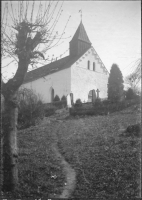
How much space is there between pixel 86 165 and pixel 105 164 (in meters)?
0.80

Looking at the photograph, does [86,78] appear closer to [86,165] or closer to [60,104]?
[60,104]

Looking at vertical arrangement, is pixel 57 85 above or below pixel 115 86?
above

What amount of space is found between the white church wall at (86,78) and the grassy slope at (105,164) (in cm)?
1202

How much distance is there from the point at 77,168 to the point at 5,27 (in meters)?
5.75

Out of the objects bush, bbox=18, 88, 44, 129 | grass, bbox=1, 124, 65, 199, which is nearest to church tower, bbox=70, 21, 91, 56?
bush, bbox=18, 88, 44, 129

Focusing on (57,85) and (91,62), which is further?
(91,62)

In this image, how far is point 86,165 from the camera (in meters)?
7.62

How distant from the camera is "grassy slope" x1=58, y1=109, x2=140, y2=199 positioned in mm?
5633

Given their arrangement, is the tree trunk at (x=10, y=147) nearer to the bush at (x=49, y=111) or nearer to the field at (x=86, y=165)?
the field at (x=86, y=165)

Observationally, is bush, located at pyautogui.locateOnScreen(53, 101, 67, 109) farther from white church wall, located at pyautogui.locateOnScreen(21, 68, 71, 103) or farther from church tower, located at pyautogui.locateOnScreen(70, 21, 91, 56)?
church tower, located at pyautogui.locateOnScreen(70, 21, 91, 56)

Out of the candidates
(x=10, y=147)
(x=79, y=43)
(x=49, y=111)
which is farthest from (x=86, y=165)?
(x=79, y=43)

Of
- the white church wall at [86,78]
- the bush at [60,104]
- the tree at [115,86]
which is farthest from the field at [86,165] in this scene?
the white church wall at [86,78]

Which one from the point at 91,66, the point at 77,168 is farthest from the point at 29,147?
the point at 91,66

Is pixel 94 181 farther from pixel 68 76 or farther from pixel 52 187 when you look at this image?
pixel 68 76
